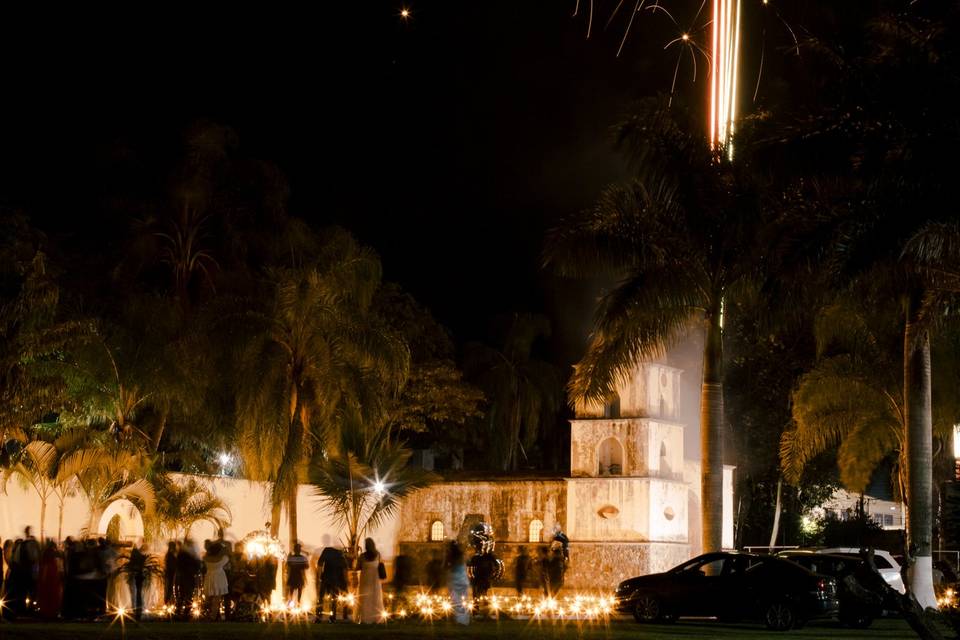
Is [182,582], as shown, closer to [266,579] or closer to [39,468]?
[266,579]

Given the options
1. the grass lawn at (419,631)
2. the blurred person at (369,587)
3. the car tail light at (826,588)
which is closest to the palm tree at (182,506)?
the grass lawn at (419,631)

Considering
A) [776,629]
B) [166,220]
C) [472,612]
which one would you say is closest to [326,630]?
[472,612]

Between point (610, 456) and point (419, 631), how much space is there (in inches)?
692

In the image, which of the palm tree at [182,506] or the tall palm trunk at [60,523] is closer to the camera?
the tall palm trunk at [60,523]

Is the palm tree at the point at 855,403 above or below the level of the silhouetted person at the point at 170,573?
above

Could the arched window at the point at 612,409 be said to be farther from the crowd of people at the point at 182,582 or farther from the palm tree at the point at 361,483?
the crowd of people at the point at 182,582

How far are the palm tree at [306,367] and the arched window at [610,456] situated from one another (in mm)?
8809

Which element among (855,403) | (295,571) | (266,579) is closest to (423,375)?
(855,403)

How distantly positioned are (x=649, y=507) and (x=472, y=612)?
38.2 feet

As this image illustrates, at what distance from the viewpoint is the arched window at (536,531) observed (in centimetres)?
3741

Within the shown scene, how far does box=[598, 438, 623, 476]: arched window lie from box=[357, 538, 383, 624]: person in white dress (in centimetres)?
1485

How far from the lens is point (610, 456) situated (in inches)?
1447

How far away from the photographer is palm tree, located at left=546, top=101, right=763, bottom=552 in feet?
77.9

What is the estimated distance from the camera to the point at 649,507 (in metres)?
35.2
